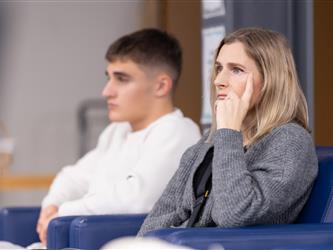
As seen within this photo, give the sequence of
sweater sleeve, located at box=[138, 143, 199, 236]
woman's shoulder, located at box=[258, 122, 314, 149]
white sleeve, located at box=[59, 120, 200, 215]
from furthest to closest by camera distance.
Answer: white sleeve, located at box=[59, 120, 200, 215]
sweater sleeve, located at box=[138, 143, 199, 236]
woman's shoulder, located at box=[258, 122, 314, 149]

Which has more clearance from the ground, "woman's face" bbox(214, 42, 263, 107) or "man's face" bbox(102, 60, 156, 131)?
"woman's face" bbox(214, 42, 263, 107)


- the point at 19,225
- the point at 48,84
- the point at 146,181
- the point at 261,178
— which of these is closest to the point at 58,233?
the point at 146,181

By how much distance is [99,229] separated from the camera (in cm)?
365

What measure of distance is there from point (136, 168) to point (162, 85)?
390 millimetres

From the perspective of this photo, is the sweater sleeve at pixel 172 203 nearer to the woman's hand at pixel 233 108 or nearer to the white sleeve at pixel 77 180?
the woman's hand at pixel 233 108

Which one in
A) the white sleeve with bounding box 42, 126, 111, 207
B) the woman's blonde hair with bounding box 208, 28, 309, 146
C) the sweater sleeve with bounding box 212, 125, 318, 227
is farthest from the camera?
the white sleeve with bounding box 42, 126, 111, 207

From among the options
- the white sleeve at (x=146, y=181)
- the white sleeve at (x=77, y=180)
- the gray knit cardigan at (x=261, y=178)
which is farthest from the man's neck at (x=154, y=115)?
the gray knit cardigan at (x=261, y=178)

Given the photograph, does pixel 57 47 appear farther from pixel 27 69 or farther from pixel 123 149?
pixel 123 149

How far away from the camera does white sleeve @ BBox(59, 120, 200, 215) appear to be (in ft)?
13.0

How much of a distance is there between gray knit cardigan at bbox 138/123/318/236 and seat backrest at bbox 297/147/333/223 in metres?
0.03

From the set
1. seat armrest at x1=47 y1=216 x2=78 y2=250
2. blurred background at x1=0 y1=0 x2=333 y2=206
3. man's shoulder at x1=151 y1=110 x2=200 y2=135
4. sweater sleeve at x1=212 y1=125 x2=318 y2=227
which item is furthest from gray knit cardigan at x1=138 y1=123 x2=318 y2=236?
blurred background at x1=0 y1=0 x2=333 y2=206

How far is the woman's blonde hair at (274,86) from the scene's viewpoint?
3238 mm

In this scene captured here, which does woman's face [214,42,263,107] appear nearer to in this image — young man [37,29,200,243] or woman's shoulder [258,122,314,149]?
woman's shoulder [258,122,314,149]

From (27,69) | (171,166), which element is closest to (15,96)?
(27,69)
